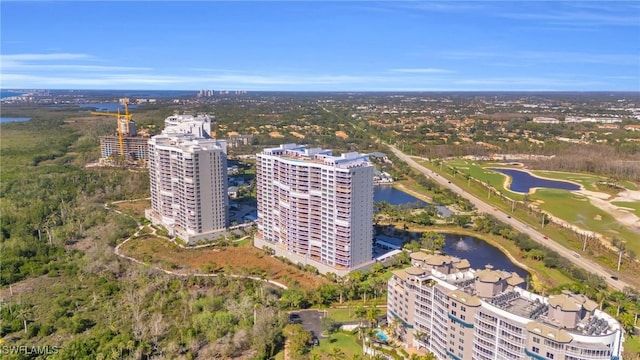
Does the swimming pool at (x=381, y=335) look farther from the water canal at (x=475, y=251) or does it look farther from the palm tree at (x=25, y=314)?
the palm tree at (x=25, y=314)

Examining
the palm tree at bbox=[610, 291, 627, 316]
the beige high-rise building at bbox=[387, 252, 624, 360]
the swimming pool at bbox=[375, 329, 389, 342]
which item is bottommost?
the swimming pool at bbox=[375, 329, 389, 342]

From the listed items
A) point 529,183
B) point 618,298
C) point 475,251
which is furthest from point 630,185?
point 618,298

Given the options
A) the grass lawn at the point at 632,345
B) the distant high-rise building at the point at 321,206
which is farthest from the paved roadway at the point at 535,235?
the distant high-rise building at the point at 321,206

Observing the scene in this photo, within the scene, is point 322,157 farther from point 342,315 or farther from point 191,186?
point 191,186

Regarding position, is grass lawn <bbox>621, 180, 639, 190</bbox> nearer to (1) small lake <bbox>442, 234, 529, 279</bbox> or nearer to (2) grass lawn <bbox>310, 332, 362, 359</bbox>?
(1) small lake <bbox>442, 234, 529, 279</bbox>

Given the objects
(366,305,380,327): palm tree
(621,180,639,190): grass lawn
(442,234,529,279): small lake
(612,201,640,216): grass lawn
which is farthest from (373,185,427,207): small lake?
(366,305,380,327): palm tree

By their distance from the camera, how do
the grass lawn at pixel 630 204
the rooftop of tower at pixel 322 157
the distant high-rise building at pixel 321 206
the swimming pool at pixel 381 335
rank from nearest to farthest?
the swimming pool at pixel 381 335
the distant high-rise building at pixel 321 206
the rooftop of tower at pixel 322 157
the grass lawn at pixel 630 204
